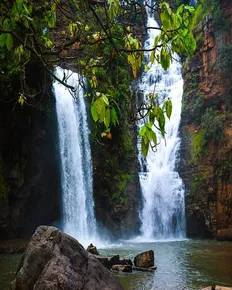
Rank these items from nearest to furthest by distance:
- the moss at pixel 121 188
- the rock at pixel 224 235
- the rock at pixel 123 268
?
the rock at pixel 123 268, the rock at pixel 224 235, the moss at pixel 121 188

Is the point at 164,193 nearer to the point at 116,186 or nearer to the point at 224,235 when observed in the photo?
the point at 116,186

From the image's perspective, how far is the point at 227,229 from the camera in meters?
16.1

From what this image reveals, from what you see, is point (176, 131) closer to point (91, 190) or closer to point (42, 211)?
point (91, 190)

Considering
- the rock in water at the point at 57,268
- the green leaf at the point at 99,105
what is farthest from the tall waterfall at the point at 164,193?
the green leaf at the point at 99,105

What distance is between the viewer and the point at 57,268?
5578mm

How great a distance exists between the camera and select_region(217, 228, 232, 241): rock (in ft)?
52.1

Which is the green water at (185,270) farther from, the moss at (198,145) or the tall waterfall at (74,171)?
the moss at (198,145)

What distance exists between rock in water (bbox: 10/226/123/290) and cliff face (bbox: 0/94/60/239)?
841 centimetres

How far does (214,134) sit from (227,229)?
4.85 m

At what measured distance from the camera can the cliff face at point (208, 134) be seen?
17350 millimetres

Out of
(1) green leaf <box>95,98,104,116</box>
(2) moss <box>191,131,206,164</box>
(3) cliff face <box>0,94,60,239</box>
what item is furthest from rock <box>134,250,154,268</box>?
Answer: (2) moss <box>191,131,206,164</box>

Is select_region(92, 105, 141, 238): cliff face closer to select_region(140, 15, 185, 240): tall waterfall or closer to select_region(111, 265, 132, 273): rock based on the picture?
select_region(140, 15, 185, 240): tall waterfall

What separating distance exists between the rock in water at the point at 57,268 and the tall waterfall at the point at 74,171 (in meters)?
10.8

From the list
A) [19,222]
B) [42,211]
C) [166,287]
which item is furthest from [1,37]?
[42,211]
